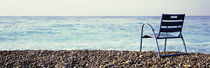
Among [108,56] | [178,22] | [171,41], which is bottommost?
[171,41]

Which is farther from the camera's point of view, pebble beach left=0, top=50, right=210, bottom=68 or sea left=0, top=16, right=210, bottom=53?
sea left=0, top=16, right=210, bottom=53

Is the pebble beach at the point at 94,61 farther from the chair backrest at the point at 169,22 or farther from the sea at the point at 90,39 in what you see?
the sea at the point at 90,39

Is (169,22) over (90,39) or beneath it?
over

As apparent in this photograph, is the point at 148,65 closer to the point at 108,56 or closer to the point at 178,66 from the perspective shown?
the point at 178,66

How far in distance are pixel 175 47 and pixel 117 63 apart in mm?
5780

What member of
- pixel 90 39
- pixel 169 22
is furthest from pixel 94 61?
pixel 90 39

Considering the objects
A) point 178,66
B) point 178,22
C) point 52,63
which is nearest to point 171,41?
point 178,22

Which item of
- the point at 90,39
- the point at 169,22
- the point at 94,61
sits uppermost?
the point at 169,22

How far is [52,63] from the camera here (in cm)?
392

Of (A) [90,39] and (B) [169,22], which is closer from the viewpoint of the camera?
(B) [169,22]

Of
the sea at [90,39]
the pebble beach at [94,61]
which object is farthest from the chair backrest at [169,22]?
the sea at [90,39]

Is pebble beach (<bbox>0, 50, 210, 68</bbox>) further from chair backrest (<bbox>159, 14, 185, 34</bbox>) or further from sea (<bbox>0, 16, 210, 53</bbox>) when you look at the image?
sea (<bbox>0, 16, 210, 53</bbox>)

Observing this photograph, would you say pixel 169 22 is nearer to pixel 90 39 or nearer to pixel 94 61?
pixel 94 61

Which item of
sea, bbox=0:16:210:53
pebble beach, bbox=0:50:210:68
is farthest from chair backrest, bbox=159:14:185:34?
sea, bbox=0:16:210:53
